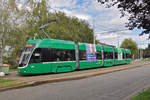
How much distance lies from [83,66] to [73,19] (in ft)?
86.3

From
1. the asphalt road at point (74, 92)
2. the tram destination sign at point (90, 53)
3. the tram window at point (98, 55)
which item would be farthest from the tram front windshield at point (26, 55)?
the tram window at point (98, 55)

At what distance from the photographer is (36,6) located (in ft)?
92.8

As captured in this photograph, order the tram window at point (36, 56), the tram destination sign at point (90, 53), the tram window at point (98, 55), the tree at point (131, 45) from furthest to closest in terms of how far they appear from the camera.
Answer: the tree at point (131, 45), the tram window at point (98, 55), the tram destination sign at point (90, 53), the tram window at point (36, 56)

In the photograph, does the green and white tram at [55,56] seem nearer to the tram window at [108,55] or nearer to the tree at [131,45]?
the tram window at [108,55]

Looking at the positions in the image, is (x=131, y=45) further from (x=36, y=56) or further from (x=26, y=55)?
(x=26, y=55)

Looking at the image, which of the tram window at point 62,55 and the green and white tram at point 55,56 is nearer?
the green and white tram at point 55,56

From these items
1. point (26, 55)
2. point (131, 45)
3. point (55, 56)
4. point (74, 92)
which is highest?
point (131, 45)

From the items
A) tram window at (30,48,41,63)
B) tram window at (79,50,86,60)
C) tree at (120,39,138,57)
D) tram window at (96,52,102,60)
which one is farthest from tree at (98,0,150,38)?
tree at (120,39,138,57)

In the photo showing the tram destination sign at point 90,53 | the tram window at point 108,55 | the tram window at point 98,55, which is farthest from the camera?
the tram window at point 108,55

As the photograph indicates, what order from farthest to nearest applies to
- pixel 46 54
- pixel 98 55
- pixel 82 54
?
1. pixel 98 55
2. pixel 82 54
3. pixel 46 54

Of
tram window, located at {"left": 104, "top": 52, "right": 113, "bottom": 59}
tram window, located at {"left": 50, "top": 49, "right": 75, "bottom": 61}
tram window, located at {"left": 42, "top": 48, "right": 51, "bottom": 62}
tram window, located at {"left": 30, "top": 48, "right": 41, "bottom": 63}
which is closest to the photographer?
tram window, located at {"left": 30, "top": 48, "right": 41, "bottom": 63}

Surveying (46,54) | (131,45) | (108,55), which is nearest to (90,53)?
(108,55)

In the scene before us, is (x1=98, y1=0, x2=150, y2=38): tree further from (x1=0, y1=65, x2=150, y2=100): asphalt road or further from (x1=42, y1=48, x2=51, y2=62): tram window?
(x1=42, y1=48, x2=51, y2=62): tram window

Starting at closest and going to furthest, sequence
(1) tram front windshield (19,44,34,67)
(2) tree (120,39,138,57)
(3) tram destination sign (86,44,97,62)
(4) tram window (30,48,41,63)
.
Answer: (1) tram front windshield (19,44,34,67) → (4) tram window (30,48,41,63) → (3) tram destination sign (86,44,97,62) → (2) tree (120,39,138,57)
